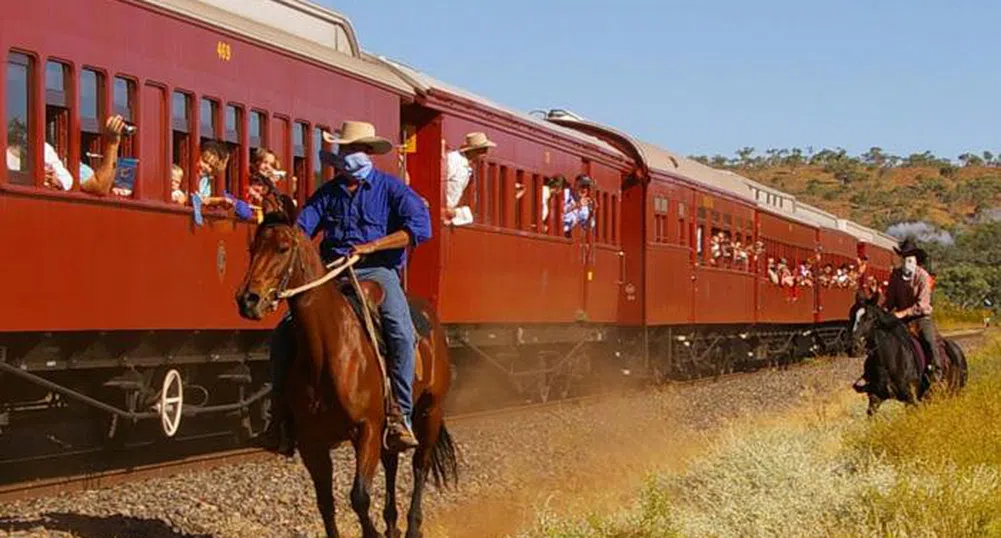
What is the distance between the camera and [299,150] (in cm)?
1470

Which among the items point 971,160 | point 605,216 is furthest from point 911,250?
point 971,160

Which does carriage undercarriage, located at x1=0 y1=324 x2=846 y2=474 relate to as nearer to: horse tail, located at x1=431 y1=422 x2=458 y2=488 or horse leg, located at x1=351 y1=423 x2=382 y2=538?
horse tail, located at x1=431 y1=422 x2=458 y2=488

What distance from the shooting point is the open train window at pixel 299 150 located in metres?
14.6

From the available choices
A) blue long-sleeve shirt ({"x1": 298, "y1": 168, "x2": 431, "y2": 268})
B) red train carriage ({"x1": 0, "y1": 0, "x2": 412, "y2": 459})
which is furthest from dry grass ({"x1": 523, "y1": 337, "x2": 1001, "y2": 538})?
red train carriage ({"x1": 0, "y1": 0, "x2": 412, "y2": 459})

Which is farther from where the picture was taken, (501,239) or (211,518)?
(501,239)

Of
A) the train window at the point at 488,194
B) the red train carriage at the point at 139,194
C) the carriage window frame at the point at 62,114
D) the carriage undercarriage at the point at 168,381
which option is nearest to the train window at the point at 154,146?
the red train carriage at the point at 139,194

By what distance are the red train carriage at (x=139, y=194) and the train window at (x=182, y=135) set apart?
0.01 meters

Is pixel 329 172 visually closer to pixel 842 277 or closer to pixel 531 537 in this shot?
pixel 531 537

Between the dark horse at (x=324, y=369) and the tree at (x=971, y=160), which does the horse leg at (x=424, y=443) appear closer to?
the dark horse at (x=324, y=369)

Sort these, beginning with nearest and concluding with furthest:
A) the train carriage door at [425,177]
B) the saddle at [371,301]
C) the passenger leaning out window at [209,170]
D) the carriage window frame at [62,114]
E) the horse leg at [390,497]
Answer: the saddle at [371,301]
the horse leg at [390,497]
the carriage window frame at [62,114]
the passenger leaning out window at [209,170]
the train carriage door at [425,177]

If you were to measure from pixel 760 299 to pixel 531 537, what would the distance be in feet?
86.9

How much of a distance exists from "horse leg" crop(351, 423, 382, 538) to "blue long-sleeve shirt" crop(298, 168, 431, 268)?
3.14 ft

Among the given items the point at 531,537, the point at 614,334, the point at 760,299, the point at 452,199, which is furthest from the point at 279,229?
the point at 760,299

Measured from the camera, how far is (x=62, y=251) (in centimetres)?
1127
